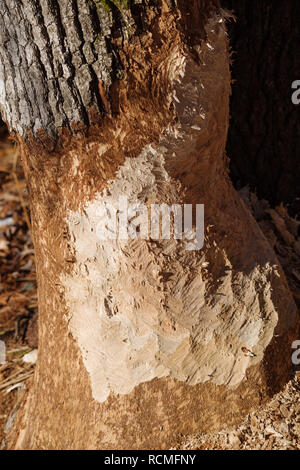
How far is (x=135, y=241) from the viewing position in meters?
1.73

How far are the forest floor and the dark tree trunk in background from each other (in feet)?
0.40

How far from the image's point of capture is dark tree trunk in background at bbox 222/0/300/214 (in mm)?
2369

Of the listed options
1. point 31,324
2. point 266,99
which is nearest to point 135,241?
point 266,99

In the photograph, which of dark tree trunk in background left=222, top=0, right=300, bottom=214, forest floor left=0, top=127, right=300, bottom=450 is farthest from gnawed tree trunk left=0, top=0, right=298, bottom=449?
dark tree trunk in background left=222, top=0, right=300, bottom=214

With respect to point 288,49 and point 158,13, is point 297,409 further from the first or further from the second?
point 288,49

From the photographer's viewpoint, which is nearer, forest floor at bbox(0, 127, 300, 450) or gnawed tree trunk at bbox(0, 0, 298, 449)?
gnawed tree trunk at bbox(0, 0, 298, 449)

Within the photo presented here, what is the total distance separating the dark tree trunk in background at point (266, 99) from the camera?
7.77 feet

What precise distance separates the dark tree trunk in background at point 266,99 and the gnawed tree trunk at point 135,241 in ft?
2.12

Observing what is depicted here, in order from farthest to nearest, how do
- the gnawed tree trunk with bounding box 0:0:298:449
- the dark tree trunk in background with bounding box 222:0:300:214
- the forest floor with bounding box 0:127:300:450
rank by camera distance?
the dark tree trunk in background with bounding box 222:0:300:214, the forest floor with bounding box 0:127:300:450, the gnawed tree trunk with bounding box 0:0:298:449

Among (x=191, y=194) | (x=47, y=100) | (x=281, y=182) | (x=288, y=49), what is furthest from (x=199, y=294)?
(x=288, y=49)

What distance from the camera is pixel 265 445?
1826 mm

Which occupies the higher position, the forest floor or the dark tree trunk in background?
the dark tree trunk in background

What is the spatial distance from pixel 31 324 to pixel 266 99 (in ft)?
5.86

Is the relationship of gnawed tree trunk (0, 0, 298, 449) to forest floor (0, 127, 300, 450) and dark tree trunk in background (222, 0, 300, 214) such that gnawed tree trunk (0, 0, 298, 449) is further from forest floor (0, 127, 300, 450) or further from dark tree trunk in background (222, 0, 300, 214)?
dark tree trunk in background (222, 0, 300, 214)
